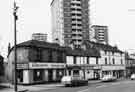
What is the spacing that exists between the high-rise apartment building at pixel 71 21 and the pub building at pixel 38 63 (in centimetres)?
5487

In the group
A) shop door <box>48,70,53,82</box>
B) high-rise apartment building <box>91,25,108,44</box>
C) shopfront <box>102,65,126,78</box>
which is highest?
high-rise apartment building <box>91,25,108,44</box>

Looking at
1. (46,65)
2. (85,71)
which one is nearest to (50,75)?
(46,65)

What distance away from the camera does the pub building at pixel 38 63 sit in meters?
35.1

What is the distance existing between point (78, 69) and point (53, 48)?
8552mm

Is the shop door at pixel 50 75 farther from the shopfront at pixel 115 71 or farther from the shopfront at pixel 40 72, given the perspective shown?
the shopfront at pixel 115 71

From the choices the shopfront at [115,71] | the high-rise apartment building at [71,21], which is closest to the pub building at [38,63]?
the shopfront at [115,71]

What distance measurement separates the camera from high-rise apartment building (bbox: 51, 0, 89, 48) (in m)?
97.0

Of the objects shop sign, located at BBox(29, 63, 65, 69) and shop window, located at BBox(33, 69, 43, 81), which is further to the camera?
shop window, located at BBox(33, 69, 43, 81)

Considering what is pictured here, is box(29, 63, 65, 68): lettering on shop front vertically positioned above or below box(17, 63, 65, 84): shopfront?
above

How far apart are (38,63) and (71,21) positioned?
212ft

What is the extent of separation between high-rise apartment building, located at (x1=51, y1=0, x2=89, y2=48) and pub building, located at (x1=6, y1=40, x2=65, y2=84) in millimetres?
54872

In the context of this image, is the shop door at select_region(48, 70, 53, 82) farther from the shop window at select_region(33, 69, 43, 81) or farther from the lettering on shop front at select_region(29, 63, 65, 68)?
the shop window at select_region(33, 69, 43, 81)

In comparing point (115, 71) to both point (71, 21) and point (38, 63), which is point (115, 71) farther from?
point (71, 21)

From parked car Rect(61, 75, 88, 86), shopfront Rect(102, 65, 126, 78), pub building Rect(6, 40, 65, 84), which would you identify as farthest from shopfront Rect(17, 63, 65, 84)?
shopfront Rect(102, 65, 126, 78)
